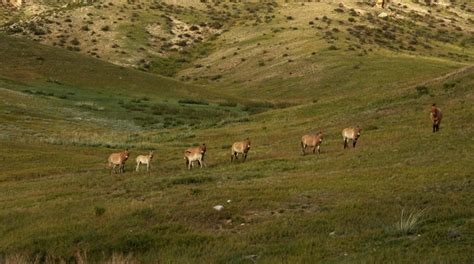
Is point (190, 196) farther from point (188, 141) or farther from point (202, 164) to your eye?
point (188, 141)

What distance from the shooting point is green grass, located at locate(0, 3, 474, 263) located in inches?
611

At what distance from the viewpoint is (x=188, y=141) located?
5009 cm

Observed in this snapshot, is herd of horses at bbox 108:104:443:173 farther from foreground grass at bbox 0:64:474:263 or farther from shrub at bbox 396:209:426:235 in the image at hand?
shrub at bbox 396:209:426:235

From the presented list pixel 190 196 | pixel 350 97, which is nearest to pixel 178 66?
Result: pixel 350 97

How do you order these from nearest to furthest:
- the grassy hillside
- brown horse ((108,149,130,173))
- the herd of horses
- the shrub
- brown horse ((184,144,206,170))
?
the shrub < the grassy hillside < brown horse ((184,144,206,170)) < the herd of horses < brown horse ((108,149,130,173))

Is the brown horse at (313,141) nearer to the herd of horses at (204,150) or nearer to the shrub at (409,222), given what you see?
the herd of horses at (204,150)

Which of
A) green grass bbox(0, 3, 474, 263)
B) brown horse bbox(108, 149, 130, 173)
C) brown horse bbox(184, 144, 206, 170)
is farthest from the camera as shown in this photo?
brown horse bbox(108, 149, 130, 173)

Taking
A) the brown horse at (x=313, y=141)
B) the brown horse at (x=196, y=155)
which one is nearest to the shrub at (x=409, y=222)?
the brown horse at (x=313, y=141)

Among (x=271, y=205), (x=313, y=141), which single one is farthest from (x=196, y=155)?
(x=271, y=205)

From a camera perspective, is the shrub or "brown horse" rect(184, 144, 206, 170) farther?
"brown horse" rect(184, 144, 206, 170)

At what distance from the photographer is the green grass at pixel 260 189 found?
15516 mm

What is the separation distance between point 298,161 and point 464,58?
92.7 meters

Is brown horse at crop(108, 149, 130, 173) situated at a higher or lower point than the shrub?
lower

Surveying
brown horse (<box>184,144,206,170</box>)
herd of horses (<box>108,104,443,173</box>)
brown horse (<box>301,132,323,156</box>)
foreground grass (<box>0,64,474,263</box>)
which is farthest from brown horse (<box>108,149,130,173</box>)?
brown horse (<box>301,132,323,156</box>)
